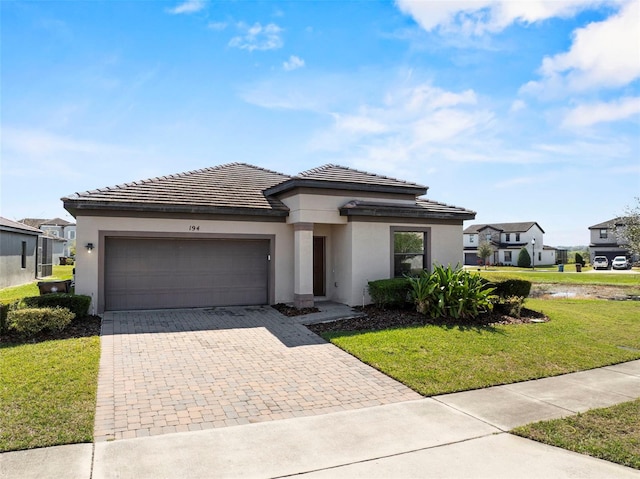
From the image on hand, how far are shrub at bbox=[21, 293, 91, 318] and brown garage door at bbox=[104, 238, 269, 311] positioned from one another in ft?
4.78

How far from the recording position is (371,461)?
15.1 ft

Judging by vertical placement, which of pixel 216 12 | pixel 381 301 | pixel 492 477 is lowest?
pixel 492 477

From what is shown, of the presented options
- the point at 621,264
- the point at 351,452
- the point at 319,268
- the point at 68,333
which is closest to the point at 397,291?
the point at 319,268

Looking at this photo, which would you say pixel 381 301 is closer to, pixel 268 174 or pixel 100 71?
pixel 268 174

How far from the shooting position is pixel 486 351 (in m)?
9.16

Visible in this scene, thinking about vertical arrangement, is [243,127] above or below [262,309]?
above

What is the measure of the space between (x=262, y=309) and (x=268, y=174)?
6641 millimetres

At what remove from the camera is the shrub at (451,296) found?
1183 centimetres

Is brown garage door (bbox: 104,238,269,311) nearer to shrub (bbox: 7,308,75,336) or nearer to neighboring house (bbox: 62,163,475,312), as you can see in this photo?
neighboring house (bbox: 62,163,475,312)

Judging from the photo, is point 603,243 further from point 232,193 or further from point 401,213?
point 232,193

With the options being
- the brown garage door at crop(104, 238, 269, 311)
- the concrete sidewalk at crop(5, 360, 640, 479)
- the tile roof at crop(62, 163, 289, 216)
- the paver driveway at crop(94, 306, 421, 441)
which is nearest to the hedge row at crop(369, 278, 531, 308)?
the paver driveway at crop(94, 306, 421, 441)

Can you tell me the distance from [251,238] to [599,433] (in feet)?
35.8

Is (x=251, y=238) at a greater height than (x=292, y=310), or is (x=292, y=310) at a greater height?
(x=251, y=238)

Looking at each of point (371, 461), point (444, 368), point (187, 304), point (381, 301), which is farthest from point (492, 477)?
point (187, 304)
